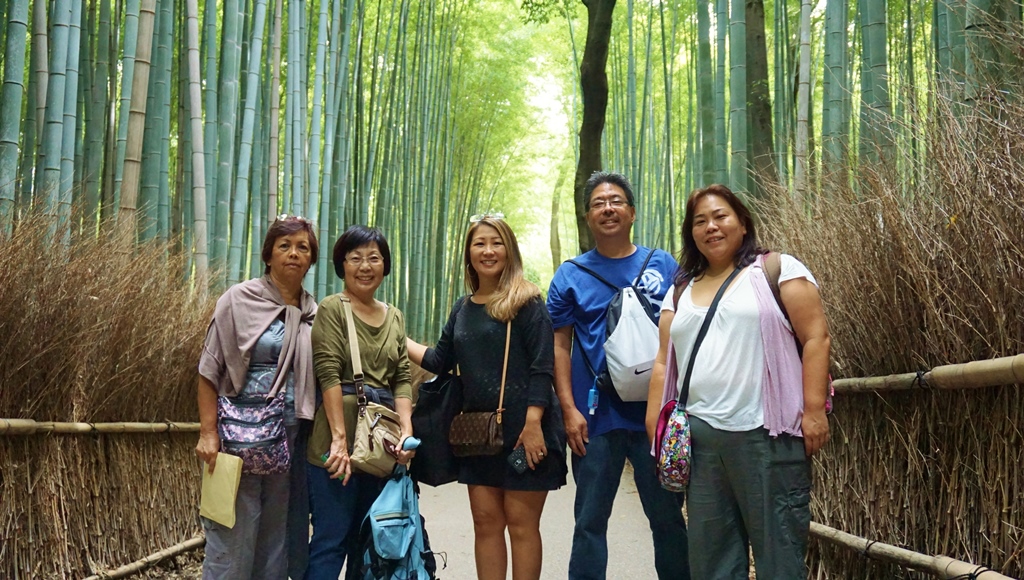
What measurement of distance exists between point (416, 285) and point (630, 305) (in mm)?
10445

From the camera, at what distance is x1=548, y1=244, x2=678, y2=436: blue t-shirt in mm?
2793

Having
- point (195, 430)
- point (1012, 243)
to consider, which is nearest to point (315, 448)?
point (195, 430)

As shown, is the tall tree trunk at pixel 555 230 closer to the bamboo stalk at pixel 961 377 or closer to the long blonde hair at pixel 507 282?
the long blonde hair at pixel 507 282

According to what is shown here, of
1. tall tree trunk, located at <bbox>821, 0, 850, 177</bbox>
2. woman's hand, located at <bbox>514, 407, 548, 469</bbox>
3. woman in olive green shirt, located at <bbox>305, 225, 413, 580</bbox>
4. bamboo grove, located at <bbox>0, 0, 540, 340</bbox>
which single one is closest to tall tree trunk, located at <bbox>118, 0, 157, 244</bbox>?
bamboo grove, located at <bbox>0, 0, 540, 340</bbox>

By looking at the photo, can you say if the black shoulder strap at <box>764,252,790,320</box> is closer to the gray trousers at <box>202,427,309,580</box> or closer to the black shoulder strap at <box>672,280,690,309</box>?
the black shoulder strap at <box>672,280,690,309</box>

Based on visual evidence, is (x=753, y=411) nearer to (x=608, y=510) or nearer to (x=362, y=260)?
(x=608, y=510)

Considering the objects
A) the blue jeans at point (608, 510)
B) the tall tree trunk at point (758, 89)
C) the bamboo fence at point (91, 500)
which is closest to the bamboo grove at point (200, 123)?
the bamboo fence at point (91, 500)

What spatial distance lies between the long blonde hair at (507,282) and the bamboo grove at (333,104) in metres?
1.20

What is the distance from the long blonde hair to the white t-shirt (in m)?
0.63

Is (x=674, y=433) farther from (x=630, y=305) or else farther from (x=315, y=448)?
(x=315, y=448)

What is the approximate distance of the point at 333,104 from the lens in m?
8.23

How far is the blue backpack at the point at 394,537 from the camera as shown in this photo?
2.68 metres

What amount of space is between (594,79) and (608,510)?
531cm

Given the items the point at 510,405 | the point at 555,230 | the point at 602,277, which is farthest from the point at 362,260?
the point at 555,230
